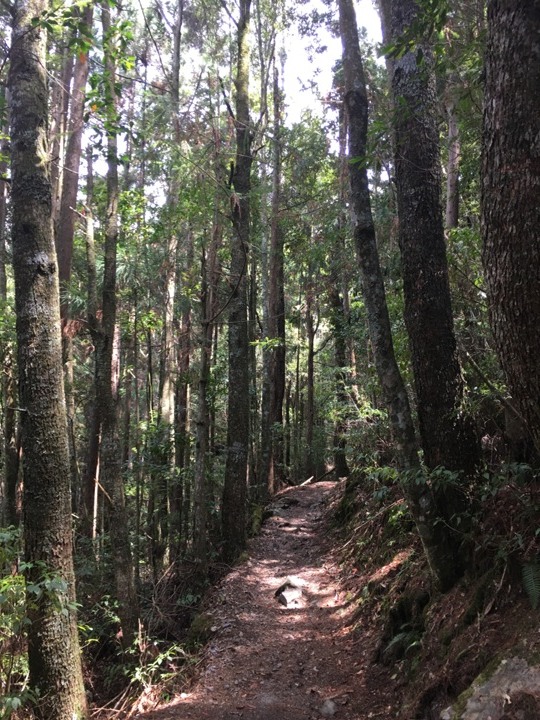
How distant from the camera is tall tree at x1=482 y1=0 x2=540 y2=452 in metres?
2.69

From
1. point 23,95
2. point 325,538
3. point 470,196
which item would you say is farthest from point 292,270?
point 23,95

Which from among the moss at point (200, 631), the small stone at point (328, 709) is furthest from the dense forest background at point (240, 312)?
the small stone at point (328, 709)

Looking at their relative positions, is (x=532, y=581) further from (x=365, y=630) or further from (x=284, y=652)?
(x=284, y=652)

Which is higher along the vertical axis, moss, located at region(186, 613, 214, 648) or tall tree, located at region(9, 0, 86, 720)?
tall tree, located at region(9, 0, 86, 720)

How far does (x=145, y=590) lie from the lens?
947cm

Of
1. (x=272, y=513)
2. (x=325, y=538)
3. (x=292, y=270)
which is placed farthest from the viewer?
(x=292, y=270)

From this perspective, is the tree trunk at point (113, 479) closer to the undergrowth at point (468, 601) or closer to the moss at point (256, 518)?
the undergrowth at point (468, 601)

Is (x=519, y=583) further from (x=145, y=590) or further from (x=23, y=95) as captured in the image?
(x=145, y=590)

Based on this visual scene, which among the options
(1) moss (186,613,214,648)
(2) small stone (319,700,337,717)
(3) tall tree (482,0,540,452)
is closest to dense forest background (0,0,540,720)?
(3) tall tree (482,0,540,452)

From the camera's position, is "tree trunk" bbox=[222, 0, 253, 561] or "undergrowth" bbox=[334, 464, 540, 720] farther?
"tree trunk" bbox=[222, 0, 253, 561]

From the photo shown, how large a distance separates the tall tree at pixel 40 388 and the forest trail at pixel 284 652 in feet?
4.91

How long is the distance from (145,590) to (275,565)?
247 cm

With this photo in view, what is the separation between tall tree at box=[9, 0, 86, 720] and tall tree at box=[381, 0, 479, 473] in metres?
3.48

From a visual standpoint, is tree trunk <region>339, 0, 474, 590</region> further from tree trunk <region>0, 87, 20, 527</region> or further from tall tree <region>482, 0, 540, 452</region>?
tree trunk <region>0, 87, 20, 527</region>
